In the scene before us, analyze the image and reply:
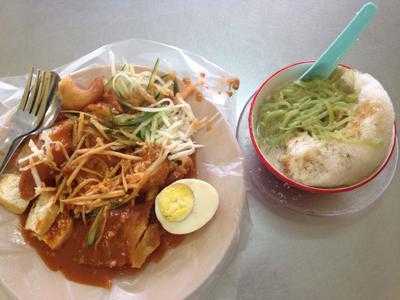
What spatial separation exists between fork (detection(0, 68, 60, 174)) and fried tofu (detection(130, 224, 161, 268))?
0.36 m

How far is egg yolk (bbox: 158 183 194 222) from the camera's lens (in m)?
1.06

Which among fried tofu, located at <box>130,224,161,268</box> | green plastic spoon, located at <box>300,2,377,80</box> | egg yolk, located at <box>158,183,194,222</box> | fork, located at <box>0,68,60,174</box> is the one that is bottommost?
fried tofu, located at <box>130,224,161,268</box>

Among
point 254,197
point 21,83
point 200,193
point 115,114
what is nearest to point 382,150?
point 254,197

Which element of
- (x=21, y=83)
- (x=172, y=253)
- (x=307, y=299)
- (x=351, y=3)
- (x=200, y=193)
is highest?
(x=351, y=3)

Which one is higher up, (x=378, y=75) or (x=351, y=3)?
(x=351, y=3)

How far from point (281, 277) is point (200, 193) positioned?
0.28m

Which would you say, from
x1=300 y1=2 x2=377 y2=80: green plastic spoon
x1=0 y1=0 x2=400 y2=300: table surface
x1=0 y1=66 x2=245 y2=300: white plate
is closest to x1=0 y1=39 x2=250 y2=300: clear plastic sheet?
x1=0 y1=66 x2=245 y2=300: white plate

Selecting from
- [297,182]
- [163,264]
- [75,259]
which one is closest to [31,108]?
[75,259]

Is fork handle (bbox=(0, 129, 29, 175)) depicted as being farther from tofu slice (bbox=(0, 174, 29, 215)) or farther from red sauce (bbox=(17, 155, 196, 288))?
red sauce (bbox=(17, 155, 196, 288))

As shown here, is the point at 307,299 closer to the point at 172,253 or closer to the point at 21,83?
the point at 172,253

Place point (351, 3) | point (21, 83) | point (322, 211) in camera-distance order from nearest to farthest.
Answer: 1. point (322, 211)
2. point (21, 83)
3. point (351, 3)

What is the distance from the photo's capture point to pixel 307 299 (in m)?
1.12

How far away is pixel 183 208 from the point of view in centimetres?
106

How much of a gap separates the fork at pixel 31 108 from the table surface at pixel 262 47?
300 millimetres
